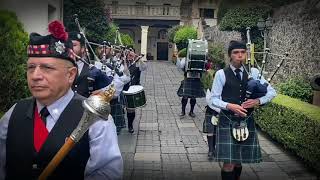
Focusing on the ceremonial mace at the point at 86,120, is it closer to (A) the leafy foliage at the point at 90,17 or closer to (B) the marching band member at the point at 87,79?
(B) the marching band member at the point at 87,79

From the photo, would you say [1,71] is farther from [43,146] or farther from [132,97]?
[43,146]

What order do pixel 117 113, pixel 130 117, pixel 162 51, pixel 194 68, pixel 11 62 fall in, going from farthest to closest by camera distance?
pixel 162 51
pixel 194 68
pixel 130 117
pixel 117 113
pixel 11 62

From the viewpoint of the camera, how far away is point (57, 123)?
83.8 inches

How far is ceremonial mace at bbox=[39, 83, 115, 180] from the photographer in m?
1.89

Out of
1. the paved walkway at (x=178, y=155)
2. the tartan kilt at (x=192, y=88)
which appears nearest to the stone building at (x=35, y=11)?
the paved walkway at (x=178, y=155)

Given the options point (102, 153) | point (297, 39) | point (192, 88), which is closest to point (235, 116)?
point (102, 153)

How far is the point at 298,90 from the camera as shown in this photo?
26.6 feet

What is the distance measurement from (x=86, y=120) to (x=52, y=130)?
0.84 feet

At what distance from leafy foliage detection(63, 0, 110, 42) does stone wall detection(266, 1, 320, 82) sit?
390 cm

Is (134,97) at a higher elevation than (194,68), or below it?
below

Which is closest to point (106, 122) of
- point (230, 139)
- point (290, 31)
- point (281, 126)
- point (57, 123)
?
point (57, 123)

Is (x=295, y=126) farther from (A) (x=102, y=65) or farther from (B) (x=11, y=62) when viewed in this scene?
(B) (x=11, y=62)

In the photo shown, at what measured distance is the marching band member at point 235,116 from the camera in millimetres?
4410

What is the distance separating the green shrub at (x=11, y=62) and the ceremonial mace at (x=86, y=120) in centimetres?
344
